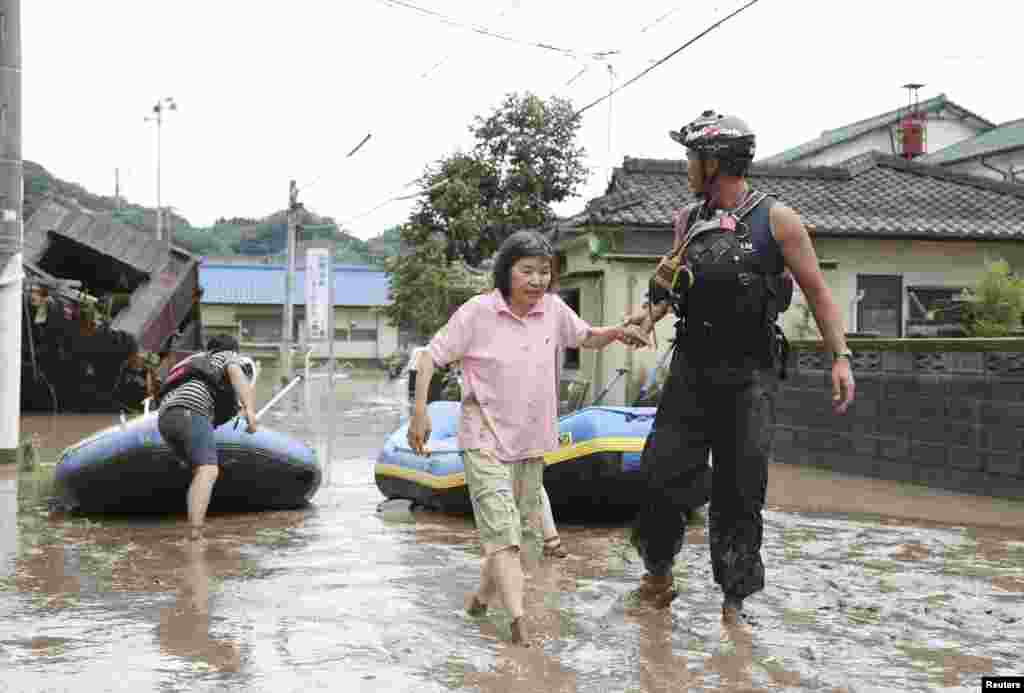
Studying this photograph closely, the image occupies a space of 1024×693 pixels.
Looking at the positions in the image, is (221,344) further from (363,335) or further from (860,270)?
(363,335)

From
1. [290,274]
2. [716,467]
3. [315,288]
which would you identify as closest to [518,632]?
[716,467]

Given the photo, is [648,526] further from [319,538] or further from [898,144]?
[898,144]

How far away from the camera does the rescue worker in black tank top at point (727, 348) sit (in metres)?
5.04

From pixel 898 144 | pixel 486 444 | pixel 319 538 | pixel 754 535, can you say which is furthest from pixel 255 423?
pixel 898 144

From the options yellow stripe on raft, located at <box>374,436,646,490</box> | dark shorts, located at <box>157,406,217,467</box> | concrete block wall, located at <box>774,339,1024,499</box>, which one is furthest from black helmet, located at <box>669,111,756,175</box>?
concrete block wall, located at <box>774,339,1024,499</box>

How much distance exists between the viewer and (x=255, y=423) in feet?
28.6

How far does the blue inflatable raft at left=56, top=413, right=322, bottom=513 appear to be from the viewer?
882cm

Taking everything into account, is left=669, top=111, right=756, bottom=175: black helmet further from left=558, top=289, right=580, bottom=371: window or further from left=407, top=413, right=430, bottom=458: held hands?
left=558, top=289, right=580, bottom=371: window

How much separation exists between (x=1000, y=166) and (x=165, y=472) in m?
29.7

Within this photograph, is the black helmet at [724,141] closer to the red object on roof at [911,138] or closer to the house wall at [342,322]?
the red object on roof at [911,138]

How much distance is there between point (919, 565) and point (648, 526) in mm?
2419

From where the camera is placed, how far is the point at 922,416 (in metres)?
11.4

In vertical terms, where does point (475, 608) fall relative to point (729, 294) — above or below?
below

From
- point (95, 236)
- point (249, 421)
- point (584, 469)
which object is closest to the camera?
point (584, 469)
